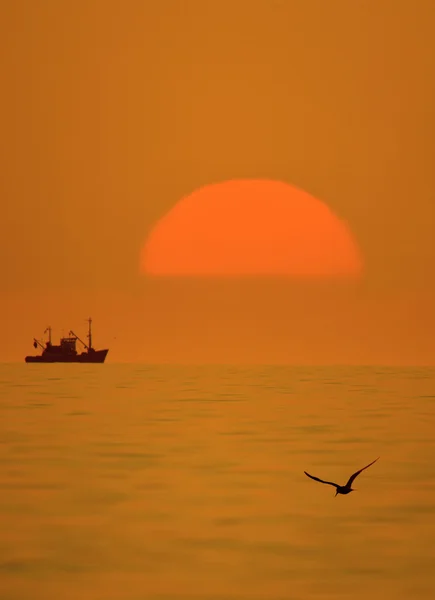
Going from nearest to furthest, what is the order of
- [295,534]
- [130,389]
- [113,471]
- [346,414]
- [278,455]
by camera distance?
[295,534] < [113,471] < [278,455] < [346,414] < [130,389]

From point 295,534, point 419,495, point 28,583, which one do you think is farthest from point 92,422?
point 28,583

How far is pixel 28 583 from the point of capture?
27.3 m

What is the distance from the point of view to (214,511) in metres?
36.3

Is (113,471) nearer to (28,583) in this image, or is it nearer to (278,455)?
(278,455)

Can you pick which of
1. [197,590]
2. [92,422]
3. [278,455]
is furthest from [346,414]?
[197,590]

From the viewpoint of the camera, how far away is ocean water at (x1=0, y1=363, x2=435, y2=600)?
2752 cm

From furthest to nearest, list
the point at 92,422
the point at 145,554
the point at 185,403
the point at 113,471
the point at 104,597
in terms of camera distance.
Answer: the point at 185,403
the point at 92,422
the point at 113,471
the point at 145,554
the point at 104,597

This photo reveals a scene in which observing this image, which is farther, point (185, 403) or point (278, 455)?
point (185, 403)

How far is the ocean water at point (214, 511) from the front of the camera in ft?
90.3

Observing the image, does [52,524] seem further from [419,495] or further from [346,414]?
[346,414]

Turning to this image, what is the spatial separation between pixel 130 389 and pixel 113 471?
7915cm

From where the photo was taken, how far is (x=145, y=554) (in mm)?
30172

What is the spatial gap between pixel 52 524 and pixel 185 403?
206ft

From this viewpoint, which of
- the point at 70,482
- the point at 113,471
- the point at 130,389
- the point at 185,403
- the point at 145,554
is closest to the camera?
the point at 145,554
